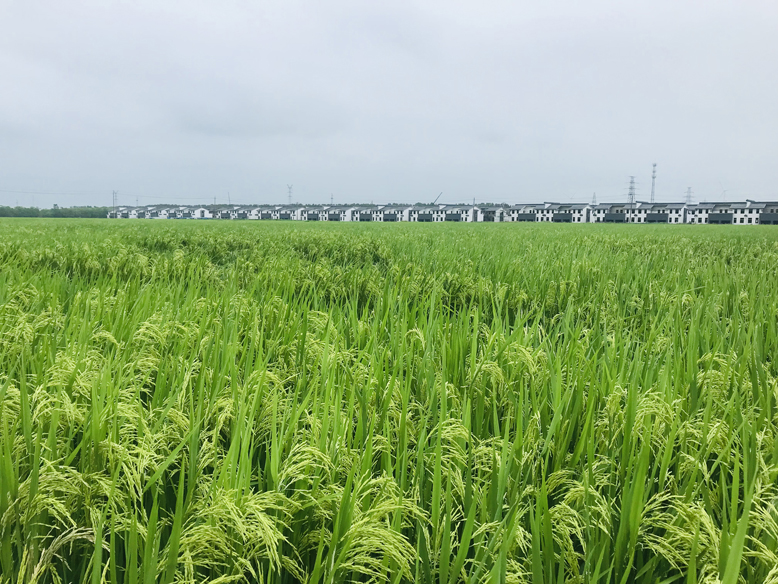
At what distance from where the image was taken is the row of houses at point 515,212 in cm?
9738

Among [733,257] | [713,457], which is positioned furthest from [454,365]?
[733,257]

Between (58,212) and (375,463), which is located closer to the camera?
(375,463)

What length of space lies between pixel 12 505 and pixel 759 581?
184 centimetres

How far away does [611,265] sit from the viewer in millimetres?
6645

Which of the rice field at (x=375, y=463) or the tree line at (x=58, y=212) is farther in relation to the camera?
the tree line at (x=58, y=212)

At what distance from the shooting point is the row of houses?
319ft

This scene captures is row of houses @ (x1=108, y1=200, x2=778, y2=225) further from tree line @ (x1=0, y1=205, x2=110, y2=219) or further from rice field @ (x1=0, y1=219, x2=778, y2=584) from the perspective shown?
rice field @ (x1=0, y1=219, x2=778, y2=584)

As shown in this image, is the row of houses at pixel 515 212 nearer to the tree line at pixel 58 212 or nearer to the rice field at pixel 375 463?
the tree line at pixel 58 212

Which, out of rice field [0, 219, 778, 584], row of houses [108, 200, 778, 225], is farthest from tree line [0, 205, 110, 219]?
rice field [0, 219, 778, 584]

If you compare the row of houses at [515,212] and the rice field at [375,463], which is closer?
the rice field at [375,463]

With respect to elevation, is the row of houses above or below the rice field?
above

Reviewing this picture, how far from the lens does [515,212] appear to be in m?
116

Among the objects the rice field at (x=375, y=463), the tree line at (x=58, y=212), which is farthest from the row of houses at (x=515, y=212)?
the rice field at (x=375, y=463)

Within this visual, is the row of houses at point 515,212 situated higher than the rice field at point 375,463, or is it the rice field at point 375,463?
the row of houses at point 515,212
